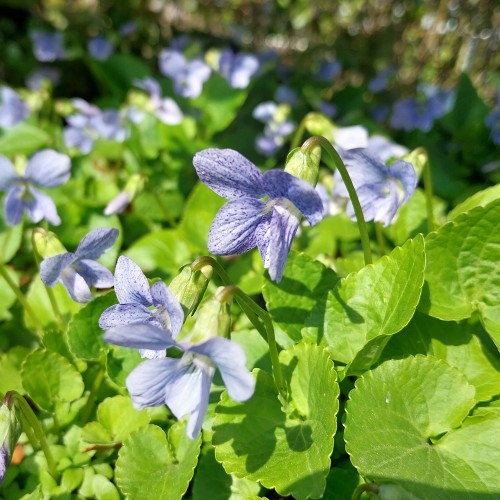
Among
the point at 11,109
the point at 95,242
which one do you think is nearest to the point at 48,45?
the point at 11,109

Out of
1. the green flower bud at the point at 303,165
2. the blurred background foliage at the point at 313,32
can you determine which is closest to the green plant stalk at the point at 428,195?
the green flower bud at the point at 303,165

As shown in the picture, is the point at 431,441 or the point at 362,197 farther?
the point at 362,197

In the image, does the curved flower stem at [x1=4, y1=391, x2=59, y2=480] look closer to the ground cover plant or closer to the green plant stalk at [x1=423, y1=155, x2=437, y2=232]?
the ground cover plant

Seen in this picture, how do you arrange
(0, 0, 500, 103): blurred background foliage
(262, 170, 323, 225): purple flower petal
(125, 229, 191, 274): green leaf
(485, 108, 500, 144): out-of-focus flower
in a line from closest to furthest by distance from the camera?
1. (262, 170, 323, 225): purple flower petal
2. (125, 229, 191, 274): green leaf
3. (485, 108, 500, 144): out-of-focus flower
4. (0, 0, 500, 103): blurred background foliage

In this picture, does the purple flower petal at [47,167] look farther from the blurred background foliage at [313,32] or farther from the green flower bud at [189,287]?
the blurred background foliage at [313,32]

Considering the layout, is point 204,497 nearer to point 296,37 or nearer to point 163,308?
point 163,308

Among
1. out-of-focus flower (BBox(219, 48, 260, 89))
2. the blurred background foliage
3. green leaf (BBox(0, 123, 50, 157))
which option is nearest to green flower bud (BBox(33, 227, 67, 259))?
green leaf (BBox(0, 123, 50, 157))

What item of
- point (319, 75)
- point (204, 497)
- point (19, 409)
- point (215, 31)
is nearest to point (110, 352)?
point (19, 409)
